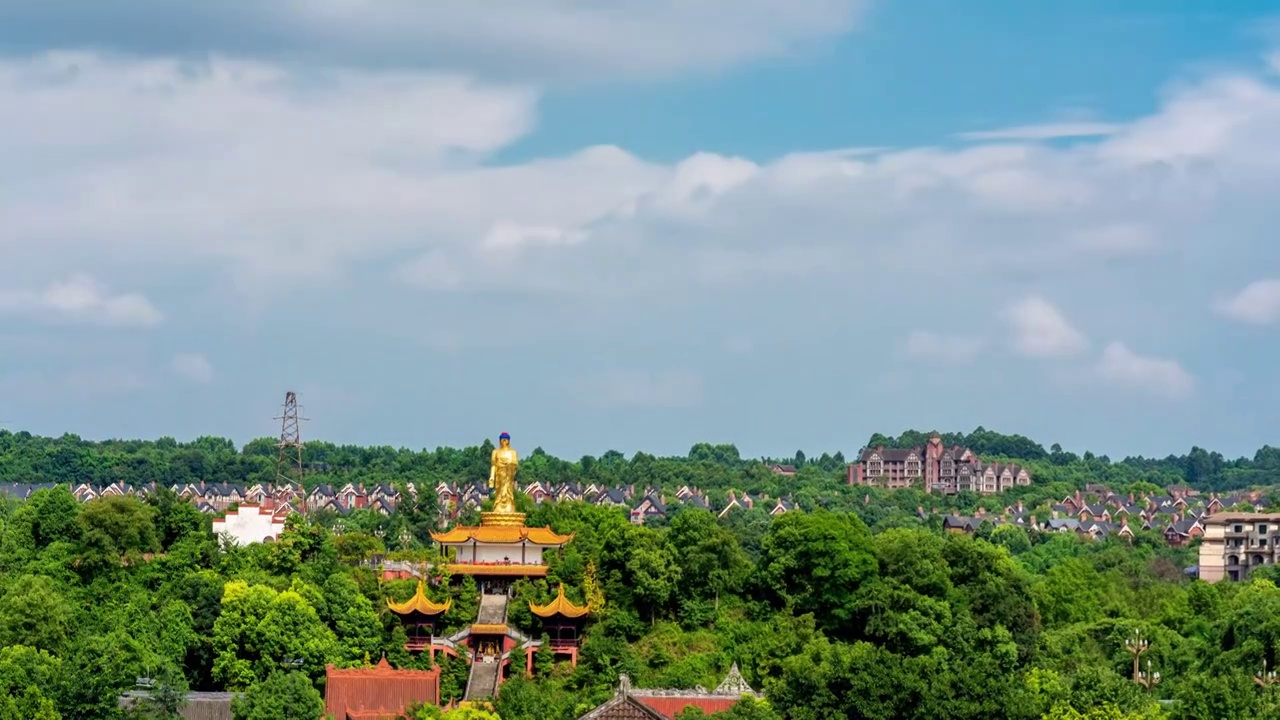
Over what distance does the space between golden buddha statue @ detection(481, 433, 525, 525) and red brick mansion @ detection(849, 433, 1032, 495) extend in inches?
3178

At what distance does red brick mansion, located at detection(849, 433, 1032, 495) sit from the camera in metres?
127

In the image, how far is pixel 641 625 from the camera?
42.1m

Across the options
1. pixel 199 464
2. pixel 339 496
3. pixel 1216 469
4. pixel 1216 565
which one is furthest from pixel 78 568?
pixel 1216 469

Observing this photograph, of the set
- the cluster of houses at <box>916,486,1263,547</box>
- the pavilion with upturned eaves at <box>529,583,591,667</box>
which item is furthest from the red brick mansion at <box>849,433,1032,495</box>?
the pavilion with upturned eaves at <box>529,583,591,667</box>

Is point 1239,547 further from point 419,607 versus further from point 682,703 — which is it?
point 682,703

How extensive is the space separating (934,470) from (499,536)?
87220 millimetres

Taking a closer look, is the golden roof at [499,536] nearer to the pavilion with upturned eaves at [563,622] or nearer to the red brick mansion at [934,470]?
the pavilion with upturned eaves at [563,622]

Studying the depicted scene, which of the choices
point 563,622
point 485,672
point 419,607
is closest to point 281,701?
point 419,607

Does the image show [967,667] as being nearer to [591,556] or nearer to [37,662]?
[591,556]

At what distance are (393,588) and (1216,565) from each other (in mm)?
38903

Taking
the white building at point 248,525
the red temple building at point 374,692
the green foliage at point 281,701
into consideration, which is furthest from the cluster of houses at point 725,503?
the green foliage at point 281,701

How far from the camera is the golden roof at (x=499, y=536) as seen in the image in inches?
1751

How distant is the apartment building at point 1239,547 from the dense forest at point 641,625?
22.6 m

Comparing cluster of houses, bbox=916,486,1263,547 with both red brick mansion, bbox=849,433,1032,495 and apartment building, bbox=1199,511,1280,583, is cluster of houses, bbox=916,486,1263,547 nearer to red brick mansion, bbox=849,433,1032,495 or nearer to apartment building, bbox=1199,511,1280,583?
red brick mansion, bbox=849,433,1032,495
